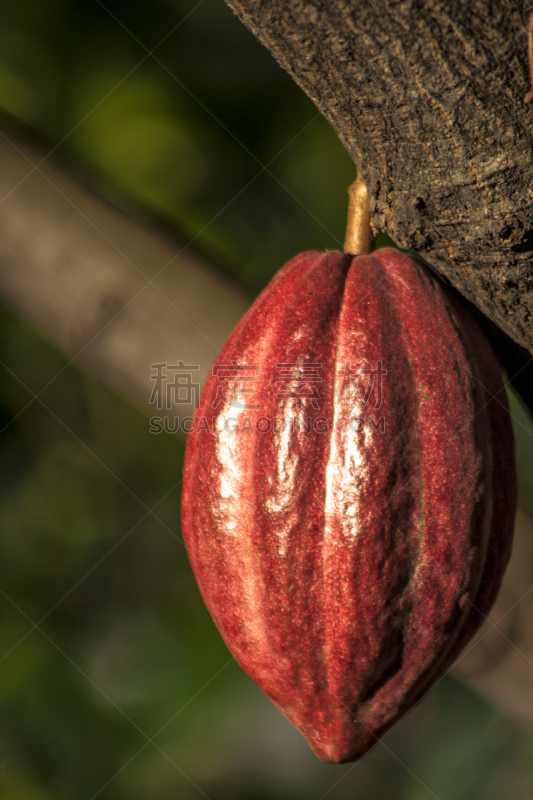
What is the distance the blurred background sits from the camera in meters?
1.33

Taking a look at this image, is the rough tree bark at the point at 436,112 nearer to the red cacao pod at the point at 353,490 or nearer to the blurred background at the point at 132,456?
the red cacao pod at the point at 353,490

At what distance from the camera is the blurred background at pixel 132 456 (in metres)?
1.33

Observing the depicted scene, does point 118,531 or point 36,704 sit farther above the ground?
point 118,531

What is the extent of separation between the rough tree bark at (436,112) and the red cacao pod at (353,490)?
3.0 inches

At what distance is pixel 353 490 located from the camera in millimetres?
591

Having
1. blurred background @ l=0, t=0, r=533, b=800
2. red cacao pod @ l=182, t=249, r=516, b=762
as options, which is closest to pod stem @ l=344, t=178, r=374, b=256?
red cacao pod @ l=182, t=249, r=516, b=762

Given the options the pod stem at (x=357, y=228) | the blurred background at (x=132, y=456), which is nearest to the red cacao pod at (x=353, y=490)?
the pod stem at (x=357, y=228)

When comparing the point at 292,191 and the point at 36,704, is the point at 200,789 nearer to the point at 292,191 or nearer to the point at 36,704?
the point at 36,704

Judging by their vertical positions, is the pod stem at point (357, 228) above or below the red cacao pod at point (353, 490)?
above

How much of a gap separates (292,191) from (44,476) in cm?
80

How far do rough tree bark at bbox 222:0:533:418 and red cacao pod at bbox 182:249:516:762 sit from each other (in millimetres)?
75

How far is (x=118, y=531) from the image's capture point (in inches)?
58.7

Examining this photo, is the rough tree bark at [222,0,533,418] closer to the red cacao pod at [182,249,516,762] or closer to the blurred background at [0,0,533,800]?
the red cacao pod at [182,249,516,762]

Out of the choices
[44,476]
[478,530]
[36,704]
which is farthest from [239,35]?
[36,704]
